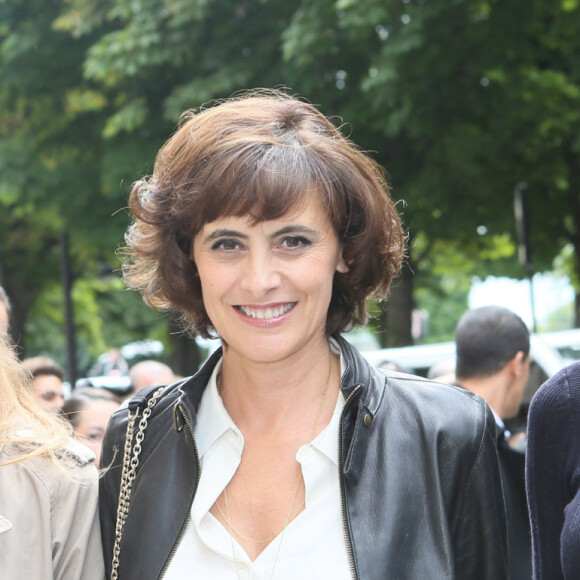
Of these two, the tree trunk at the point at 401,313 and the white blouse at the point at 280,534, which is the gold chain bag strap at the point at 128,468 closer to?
the white blouse at the point at 280,534

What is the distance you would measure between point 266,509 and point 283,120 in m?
1.06

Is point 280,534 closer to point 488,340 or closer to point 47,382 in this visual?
point 488,340

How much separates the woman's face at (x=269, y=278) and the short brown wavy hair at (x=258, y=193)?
5cm

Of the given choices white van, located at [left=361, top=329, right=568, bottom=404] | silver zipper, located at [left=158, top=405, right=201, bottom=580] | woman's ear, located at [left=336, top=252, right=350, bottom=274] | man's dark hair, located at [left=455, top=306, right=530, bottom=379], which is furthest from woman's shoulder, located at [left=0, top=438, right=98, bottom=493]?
white van, located at [left=361, top=329, right=568, bottom=404]

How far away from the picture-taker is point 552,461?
2867mm

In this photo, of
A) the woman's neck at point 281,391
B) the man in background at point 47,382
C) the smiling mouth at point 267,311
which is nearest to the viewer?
the smiling mouth at point 267,311

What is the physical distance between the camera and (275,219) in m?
2.85

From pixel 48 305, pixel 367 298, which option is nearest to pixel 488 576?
pixel 367 298

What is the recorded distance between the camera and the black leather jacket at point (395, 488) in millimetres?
2715

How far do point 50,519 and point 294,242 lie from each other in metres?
0.96

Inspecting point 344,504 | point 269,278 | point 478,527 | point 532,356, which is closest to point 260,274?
point 269,278

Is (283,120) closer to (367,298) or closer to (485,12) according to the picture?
(367,298)

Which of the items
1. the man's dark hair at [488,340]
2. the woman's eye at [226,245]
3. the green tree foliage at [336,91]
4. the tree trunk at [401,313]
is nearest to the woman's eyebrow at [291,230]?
the woman's eye at [226,245]

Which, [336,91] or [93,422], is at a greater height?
[336,91]
